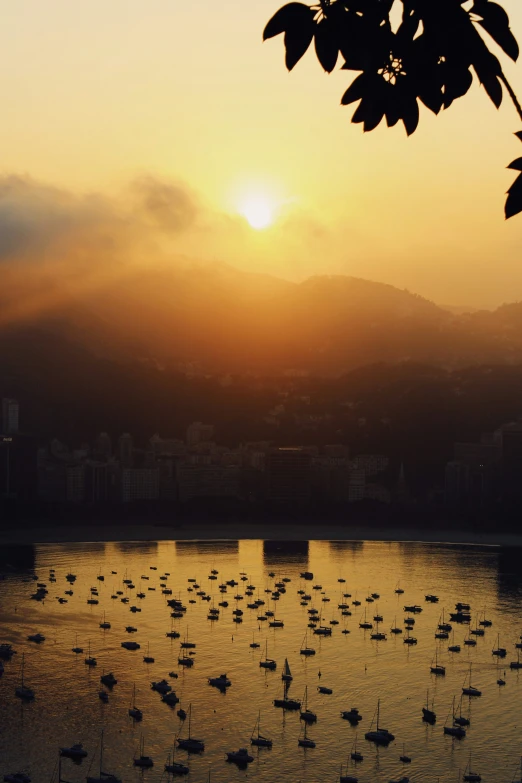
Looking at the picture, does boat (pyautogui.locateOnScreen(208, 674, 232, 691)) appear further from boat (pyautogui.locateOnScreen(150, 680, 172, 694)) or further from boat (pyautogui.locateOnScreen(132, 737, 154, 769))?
boat (pyautogui.locateOnScreen(132, 737, 154, 769))

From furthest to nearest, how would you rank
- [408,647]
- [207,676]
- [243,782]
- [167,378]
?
1. [167,378]
2. [408,647]
3. [207,676]
4. [243,782]

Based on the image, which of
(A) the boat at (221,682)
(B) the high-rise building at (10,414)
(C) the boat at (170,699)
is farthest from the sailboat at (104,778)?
(B) the high-rise building at (10,414)

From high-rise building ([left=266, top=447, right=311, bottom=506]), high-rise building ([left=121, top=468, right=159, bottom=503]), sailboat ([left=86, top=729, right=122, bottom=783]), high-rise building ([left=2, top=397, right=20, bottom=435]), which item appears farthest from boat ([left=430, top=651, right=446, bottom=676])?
high-rise building ([left=2, top=397, right=20, bottom=435])

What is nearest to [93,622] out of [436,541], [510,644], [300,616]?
[300,616]

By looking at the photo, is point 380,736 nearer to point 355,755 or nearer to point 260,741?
point 355,755

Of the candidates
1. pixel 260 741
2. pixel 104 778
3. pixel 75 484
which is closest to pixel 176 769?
pixel 104 778

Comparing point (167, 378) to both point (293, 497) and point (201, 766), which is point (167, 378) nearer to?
point (293, 497)
